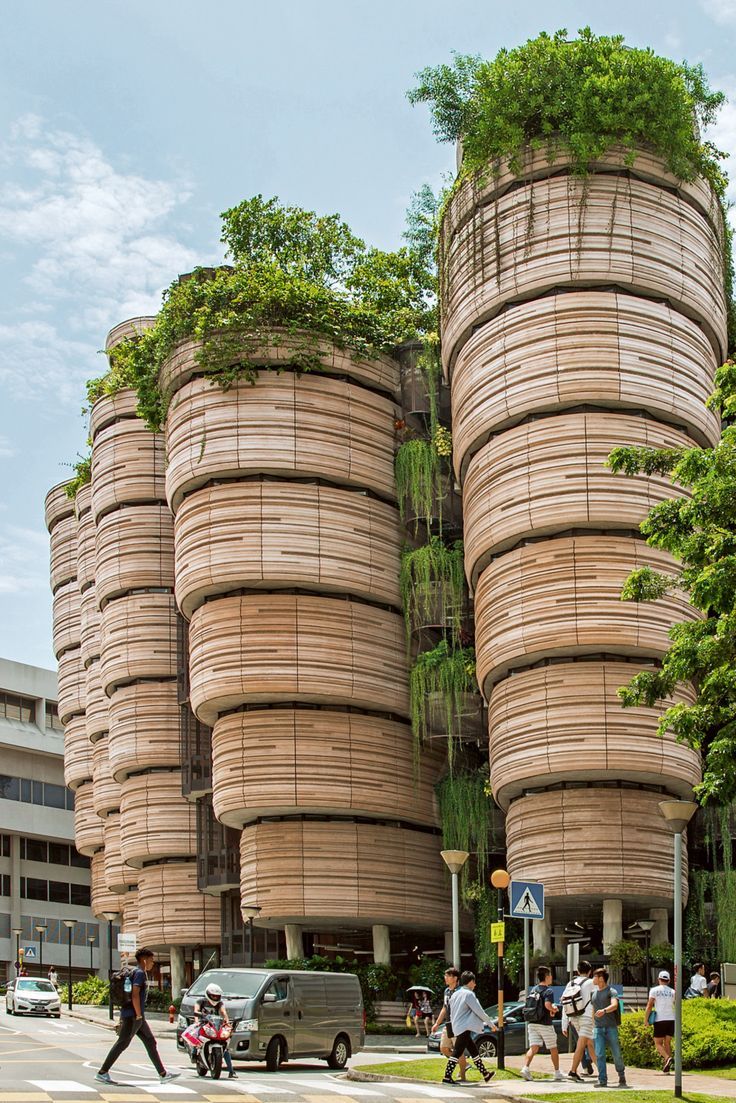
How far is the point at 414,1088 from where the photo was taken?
23406 millimetres

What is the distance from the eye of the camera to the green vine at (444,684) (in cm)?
5341

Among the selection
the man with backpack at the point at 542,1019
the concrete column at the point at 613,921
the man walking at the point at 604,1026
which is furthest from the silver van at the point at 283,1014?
the concrete column at the point at 613,921

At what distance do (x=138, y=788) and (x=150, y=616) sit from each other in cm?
721

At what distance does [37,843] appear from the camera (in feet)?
325

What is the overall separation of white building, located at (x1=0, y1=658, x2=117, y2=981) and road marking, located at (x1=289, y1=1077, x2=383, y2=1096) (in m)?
70.9

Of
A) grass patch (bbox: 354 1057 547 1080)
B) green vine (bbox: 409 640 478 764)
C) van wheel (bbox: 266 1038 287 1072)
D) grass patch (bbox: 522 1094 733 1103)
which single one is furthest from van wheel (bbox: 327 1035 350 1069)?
green vine (bbox: 409 640 478 764)

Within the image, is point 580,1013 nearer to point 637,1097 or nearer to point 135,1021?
point 637,1097

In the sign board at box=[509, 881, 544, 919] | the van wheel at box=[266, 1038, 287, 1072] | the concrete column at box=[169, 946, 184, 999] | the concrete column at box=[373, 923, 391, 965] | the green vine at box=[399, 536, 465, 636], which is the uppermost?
the green vine at box=[399, 536, 465, 636]

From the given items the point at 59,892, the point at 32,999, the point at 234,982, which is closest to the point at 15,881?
the point at 59,892

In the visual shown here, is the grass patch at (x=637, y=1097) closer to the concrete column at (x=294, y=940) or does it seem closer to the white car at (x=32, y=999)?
the white car at (x=32, y=999)

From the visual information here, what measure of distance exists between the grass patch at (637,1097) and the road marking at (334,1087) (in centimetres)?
220

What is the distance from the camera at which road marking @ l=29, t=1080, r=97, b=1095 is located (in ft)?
64.7

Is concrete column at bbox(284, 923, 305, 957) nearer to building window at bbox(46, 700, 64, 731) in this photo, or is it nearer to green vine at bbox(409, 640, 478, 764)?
green vine at bbox(409, 640, 478, 764)

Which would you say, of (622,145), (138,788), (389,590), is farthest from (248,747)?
(622,145)
